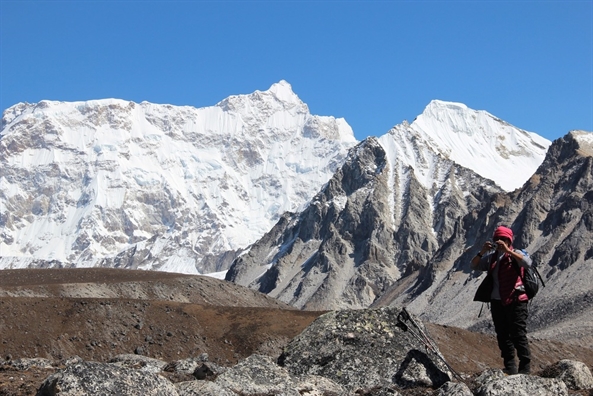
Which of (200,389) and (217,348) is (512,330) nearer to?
(200,389)

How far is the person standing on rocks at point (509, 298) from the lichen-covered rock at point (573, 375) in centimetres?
62

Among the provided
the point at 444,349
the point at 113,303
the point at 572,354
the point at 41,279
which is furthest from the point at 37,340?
the point at 572,354

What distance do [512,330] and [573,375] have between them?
1337mm

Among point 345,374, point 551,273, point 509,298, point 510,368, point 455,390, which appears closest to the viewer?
point 455,390

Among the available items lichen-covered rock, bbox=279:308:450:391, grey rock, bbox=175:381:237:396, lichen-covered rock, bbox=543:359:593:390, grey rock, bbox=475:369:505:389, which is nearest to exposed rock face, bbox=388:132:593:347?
lichen-covered rock, bbox=279:308:450:391

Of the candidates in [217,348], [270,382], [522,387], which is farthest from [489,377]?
[217,348]

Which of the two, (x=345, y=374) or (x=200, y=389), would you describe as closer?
(x=200, y=389)

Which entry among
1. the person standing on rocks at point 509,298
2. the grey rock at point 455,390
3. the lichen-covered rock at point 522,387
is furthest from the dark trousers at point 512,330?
the grey rock at point 455,390

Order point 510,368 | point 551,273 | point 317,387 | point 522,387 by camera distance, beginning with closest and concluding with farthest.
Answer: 1. point 522,387
2. point 510,368
3. point 317,387
4. point 551,273

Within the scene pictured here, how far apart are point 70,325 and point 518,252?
41.2 metres

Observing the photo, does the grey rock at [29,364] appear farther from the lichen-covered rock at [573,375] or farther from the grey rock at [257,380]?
the lichen-covered rock at [573,375]

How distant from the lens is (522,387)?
13547mm

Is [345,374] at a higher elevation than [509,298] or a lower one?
lower

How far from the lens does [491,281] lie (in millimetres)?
15891
